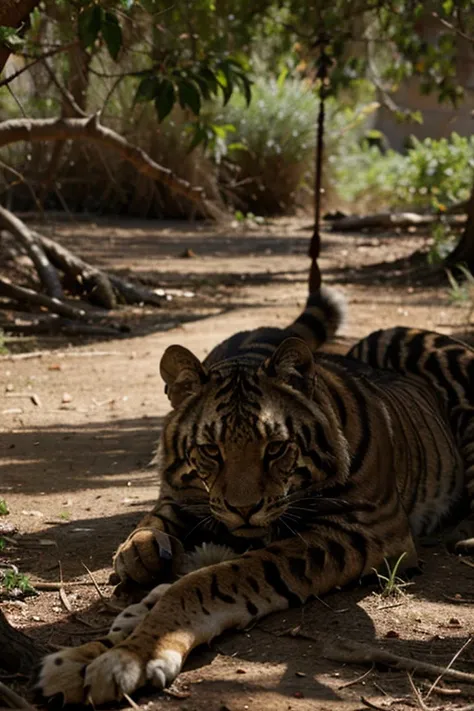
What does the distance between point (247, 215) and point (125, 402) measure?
14284 millimetres

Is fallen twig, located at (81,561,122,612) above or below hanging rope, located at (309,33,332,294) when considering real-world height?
below

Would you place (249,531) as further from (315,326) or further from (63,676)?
(315,326)

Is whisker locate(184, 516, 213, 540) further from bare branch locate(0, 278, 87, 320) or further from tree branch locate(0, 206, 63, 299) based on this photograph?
tree branch locate(0, 206, 63, 299)

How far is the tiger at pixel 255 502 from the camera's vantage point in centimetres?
373

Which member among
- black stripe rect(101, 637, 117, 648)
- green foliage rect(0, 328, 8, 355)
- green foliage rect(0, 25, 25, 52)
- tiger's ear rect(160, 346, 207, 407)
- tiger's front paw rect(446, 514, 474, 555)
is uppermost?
green foliage rect(0, 25, 25, 52)

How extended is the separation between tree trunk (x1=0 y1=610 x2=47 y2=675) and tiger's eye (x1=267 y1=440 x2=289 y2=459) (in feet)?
3.47

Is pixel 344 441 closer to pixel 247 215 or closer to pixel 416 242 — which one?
pixel 416 242

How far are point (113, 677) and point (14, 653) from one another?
35 centimetres

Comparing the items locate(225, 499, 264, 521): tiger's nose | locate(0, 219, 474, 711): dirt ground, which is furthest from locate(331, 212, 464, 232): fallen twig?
locate(225, 499, 264, 521): tiger's nose

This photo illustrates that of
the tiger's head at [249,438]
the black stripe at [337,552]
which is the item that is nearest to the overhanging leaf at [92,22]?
the tiger's head at [249,438]

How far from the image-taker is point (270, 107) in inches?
917

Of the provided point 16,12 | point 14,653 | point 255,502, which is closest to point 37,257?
point 16,12

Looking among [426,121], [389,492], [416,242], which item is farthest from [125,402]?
[426,121]

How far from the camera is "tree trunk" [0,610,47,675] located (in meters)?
3.41
